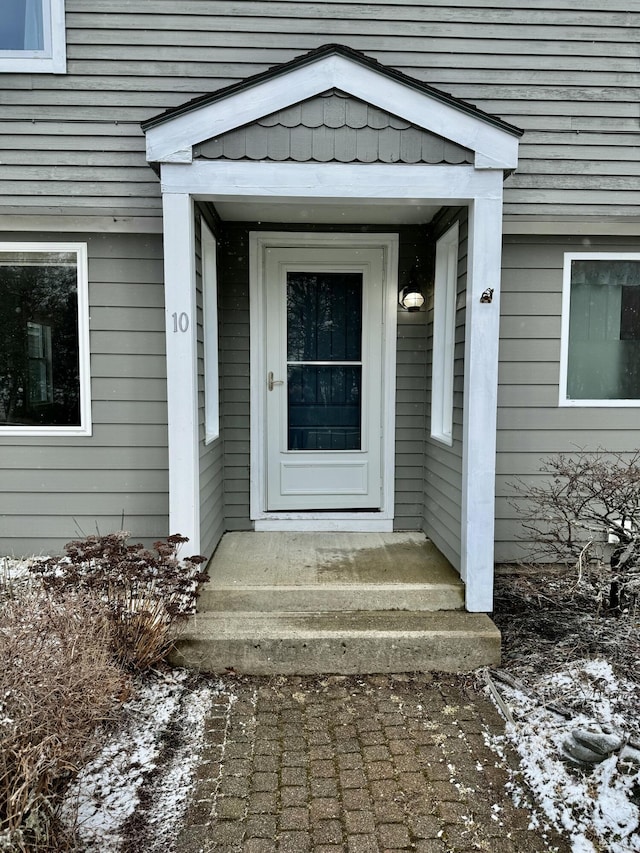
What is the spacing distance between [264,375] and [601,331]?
8.40ft

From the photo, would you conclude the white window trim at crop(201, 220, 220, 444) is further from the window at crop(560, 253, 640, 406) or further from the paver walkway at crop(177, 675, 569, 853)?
the window at crop(560, 253, 640, 406)

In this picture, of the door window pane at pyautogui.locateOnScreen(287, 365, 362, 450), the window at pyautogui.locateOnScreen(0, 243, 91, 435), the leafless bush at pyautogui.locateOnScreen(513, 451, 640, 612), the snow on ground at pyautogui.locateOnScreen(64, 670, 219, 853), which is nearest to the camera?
the snow on ground at pyautogui.locateOnScreen(64, 670, 219, 853)

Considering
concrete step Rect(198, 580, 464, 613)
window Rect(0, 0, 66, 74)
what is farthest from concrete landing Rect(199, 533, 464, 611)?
window Rect(0, 0, 66, 74)

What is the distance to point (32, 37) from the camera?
3920mm

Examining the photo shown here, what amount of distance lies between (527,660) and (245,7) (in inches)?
177

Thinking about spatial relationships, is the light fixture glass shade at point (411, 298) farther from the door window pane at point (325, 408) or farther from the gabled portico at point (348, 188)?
the gabled portico at point (348, 188)

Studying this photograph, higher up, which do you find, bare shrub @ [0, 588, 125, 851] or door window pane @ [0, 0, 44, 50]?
door window pane @ [0, 0, 44, 50]

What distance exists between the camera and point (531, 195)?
4.11 metres

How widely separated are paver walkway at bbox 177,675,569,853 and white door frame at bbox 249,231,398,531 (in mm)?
1589

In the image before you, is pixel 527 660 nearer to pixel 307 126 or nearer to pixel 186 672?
pixel 186 672

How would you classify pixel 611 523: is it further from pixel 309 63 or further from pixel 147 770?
pixel 309 63

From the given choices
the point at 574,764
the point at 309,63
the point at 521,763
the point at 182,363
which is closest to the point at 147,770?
the point at 521,763

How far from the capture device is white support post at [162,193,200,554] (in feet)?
10.3

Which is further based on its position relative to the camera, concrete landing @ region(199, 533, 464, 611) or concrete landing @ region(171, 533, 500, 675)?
concrete landing @ region(199, 533, 464, 611)
